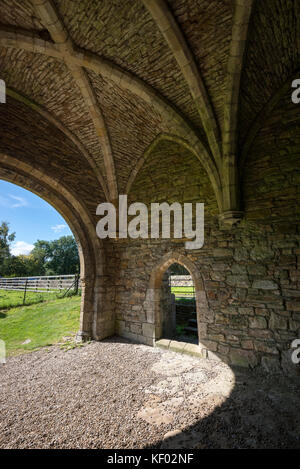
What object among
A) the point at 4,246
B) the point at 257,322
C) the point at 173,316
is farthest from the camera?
the point at 4,246

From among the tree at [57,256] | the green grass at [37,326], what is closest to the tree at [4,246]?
the tree at [57,256]

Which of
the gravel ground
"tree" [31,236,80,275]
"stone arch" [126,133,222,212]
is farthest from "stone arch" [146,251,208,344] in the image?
"tree" [31,236,80,275]

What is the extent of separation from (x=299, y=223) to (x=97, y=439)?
13.8 feet

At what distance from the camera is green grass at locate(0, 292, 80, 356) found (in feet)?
16.5

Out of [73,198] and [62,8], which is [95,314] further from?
[62,8]

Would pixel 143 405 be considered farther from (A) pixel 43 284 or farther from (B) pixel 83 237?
(A) pixel 43 284

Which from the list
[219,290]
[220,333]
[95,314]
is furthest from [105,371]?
[219,290]

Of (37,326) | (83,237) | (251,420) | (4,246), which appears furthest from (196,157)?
(4,246)

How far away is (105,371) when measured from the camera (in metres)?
3.69

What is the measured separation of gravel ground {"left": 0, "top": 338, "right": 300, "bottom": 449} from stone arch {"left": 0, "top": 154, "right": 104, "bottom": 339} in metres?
1.27

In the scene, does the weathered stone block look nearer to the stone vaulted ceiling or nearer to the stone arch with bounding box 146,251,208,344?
the stone arch with bounding box 146,251,208,344

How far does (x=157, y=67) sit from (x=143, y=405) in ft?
18.7

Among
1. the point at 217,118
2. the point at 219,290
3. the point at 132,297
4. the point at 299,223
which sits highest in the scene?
the point at 217,118

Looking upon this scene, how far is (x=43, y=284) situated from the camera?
12.4 metres
